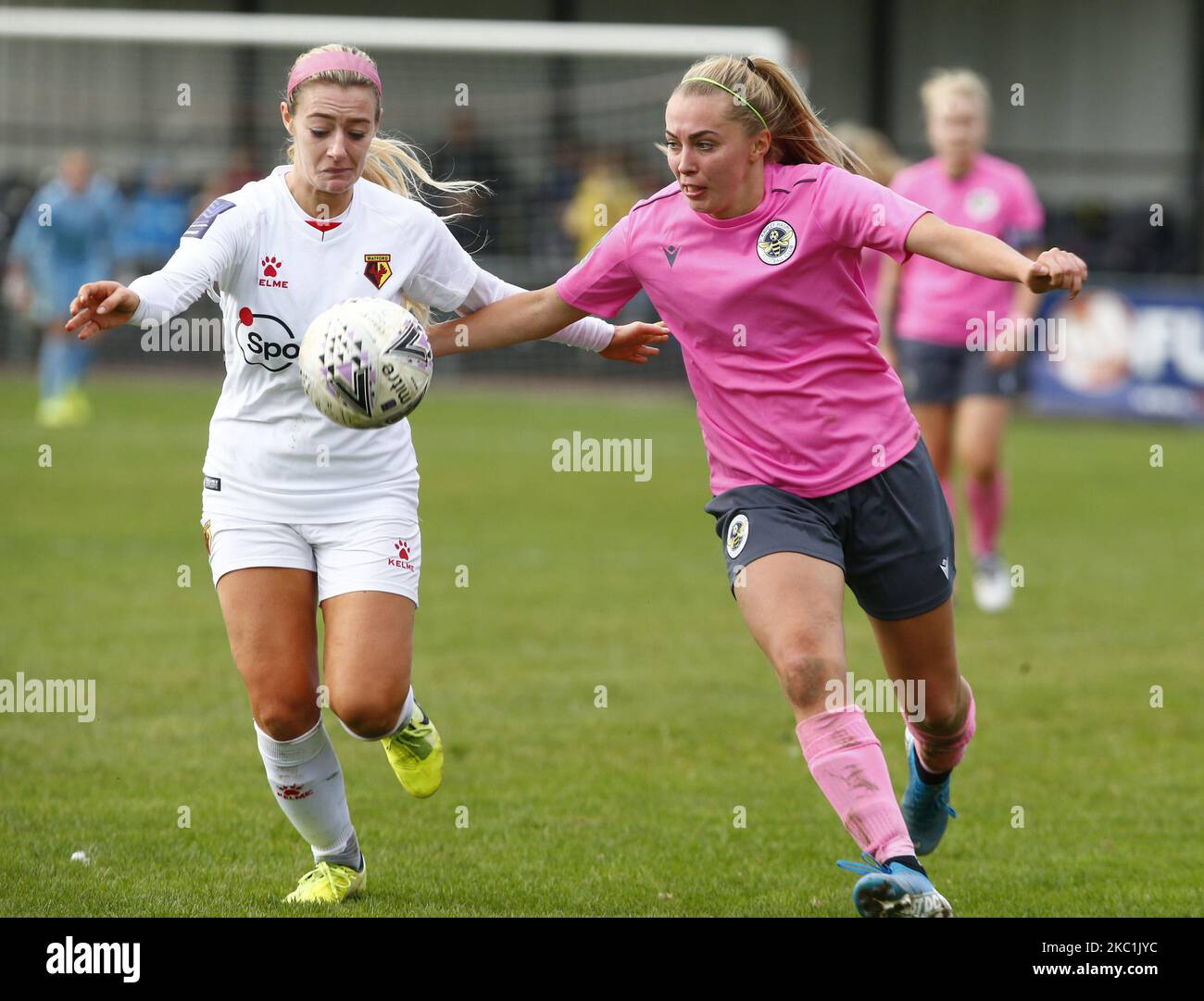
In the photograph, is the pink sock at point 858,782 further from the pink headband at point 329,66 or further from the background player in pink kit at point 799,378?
the pink headband at point 329,66

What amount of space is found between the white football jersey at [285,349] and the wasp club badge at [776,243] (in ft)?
3.42

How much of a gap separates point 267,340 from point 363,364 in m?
0.49

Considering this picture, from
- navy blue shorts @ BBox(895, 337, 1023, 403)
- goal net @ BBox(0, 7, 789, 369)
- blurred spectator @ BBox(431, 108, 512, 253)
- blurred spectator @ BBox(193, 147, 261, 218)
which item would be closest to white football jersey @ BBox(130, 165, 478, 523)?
navy blue shorts @ BBox(895, 337, 1023, 403)

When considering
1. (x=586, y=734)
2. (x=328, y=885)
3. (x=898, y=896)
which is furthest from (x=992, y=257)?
(x=586, y=734)

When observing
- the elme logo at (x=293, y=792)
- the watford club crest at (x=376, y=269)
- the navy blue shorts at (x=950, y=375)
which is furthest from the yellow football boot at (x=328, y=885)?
the navy blue shorts at (x=950, y=375)

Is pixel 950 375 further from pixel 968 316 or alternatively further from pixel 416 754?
pixel 416 754

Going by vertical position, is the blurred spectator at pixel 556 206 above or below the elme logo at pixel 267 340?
above

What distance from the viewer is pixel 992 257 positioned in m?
4.43

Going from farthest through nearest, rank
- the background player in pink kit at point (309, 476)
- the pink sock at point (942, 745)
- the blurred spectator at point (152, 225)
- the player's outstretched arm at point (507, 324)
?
the blurred spectator at point (152, 225)
the pink sock at point (942, 745)
the player's outstretched arm at point (507, 324)
the background player in pink kit at point (309, 476)

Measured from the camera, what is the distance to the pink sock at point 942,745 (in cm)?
526

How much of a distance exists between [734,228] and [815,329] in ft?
1.13

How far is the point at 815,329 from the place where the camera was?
15.7 feet

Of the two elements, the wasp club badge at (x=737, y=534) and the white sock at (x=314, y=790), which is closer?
the wasp club badge at (x=737, y=534)

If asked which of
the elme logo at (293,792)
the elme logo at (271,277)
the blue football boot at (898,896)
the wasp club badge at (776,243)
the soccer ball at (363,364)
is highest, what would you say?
the wasp club badge at (776,243)
